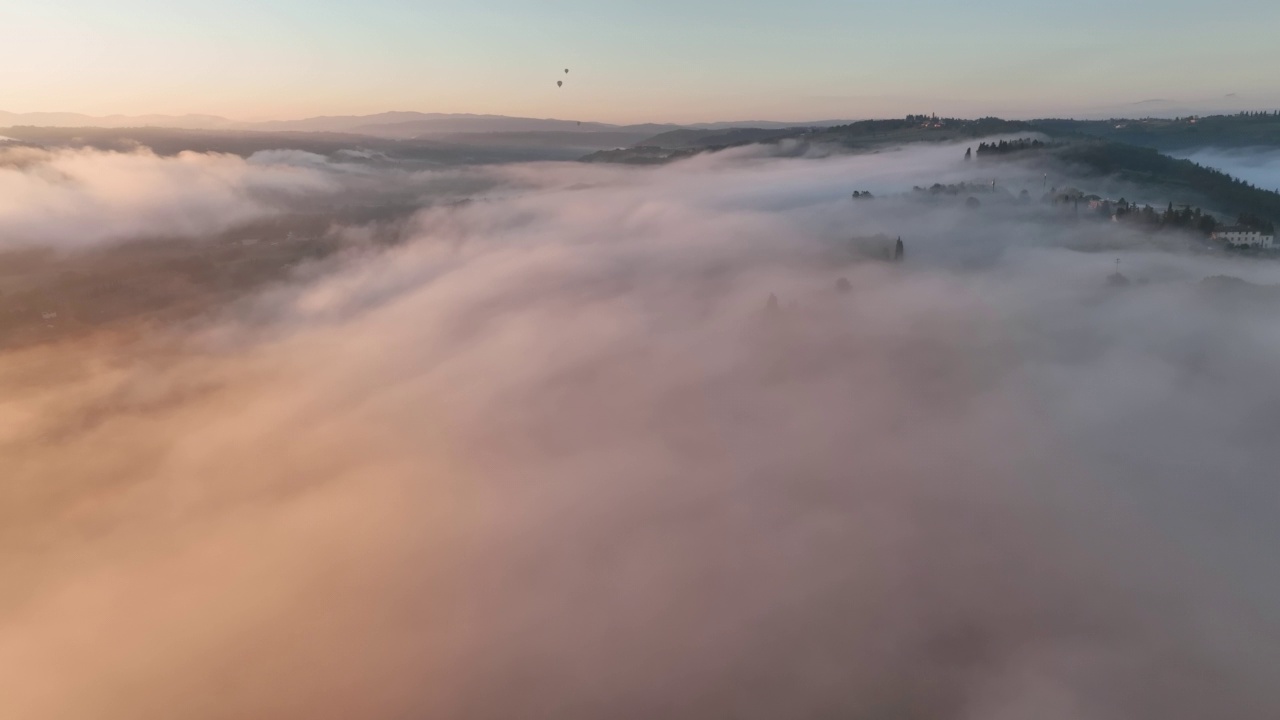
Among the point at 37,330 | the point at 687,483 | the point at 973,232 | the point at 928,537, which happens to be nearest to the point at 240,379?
the point at 37,330

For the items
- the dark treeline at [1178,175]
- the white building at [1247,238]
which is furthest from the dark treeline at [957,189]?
the white building at [1247,238]

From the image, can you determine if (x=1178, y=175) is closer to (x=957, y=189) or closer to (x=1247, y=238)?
(x=957, y=189)

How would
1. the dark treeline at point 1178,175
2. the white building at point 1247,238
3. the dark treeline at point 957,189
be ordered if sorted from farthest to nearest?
the dark treeline at point 957,189, the dark treeline at point 1178,175, the white building at point 1247,238

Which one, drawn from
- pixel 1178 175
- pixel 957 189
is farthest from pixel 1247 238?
pixel 1178 175

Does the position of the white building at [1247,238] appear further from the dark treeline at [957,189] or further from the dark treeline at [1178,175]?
the dark treeline at [957,189]

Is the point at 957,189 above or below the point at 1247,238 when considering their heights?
above

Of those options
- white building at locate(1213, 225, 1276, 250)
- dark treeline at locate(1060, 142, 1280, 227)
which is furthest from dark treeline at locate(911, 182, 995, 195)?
white building at locate(1213, 225, 1276, 250)

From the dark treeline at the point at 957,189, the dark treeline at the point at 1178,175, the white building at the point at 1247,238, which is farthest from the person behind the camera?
the dark treeline at the point at 957,189

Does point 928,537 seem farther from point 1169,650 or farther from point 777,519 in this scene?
point 1169,650
